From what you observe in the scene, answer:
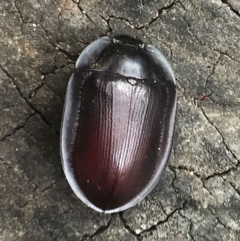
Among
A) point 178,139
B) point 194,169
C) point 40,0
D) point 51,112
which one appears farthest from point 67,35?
point 194,169

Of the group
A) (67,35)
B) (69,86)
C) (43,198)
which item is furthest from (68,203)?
(67,35)

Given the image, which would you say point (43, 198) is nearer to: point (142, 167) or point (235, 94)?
point (142, 167)

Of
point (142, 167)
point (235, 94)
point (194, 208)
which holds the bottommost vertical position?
point (194, 208)

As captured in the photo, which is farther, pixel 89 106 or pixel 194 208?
pixel 194 208

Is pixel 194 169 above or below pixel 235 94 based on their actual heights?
below

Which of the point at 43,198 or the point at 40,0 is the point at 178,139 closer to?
the point at 43,198

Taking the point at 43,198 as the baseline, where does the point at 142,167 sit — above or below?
above
